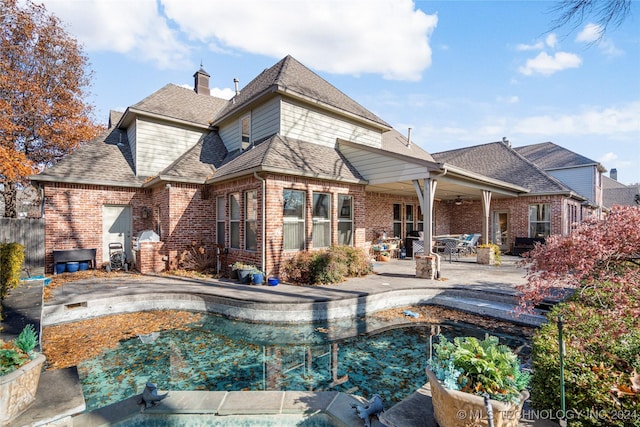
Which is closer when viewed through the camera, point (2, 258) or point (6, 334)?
point (6, 334)

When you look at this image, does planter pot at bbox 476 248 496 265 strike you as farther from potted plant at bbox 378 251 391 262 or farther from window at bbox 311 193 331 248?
window at bbox 311 193 331 248

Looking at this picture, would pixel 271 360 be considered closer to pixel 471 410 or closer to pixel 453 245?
pixel 471 410

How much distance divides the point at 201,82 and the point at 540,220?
61.4 ft

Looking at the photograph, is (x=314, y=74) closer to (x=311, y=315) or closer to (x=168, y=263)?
(x=168, y=263)

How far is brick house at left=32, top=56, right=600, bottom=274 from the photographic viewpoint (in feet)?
28.1

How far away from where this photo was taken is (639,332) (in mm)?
2836

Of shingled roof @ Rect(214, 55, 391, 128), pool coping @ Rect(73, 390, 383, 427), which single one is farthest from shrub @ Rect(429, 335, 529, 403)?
shingled roof @ Rect(214, 55, 391, 128)

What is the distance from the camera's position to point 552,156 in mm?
21125

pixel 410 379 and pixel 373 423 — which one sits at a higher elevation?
pixel 373 423

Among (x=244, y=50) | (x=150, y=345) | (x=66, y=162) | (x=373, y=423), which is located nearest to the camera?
(x=373, y=423)

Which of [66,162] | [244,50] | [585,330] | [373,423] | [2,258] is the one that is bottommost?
[373,423]

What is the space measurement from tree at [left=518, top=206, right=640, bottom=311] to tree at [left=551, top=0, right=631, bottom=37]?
A: 8.93ft

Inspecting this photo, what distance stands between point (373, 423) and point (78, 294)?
7.30 m

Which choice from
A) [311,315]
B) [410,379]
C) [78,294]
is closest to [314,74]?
[311,315]
